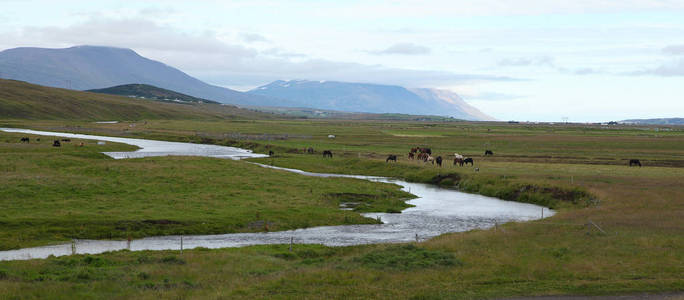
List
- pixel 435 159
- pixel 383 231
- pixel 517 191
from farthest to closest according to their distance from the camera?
pixel 435 159 < pixel 517 191 < pixel 383 231

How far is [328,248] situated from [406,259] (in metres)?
A: 6.70

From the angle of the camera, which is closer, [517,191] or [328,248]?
[328,248]

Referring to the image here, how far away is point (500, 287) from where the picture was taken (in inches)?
936

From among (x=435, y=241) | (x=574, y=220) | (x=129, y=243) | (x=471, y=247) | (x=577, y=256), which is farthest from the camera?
(x=574, y=220)

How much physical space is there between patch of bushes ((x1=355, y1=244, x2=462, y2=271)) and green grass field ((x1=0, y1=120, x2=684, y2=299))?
0.10 meters

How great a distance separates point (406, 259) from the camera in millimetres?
28109

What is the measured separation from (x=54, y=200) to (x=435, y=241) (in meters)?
30.3

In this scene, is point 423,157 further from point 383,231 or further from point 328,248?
point 328,248

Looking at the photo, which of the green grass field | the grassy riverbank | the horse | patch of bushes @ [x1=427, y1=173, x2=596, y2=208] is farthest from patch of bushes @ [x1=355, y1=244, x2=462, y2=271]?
the horse

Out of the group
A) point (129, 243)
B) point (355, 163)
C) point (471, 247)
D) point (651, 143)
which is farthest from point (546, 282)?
point (651, 143)

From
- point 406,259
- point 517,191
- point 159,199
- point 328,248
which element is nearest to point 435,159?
point 517,191

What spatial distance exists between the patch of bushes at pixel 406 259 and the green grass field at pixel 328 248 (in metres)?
0.10

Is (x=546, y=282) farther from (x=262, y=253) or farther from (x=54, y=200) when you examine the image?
(x=54, y=200)

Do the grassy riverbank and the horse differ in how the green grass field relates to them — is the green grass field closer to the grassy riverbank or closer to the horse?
the grassy riverbank
